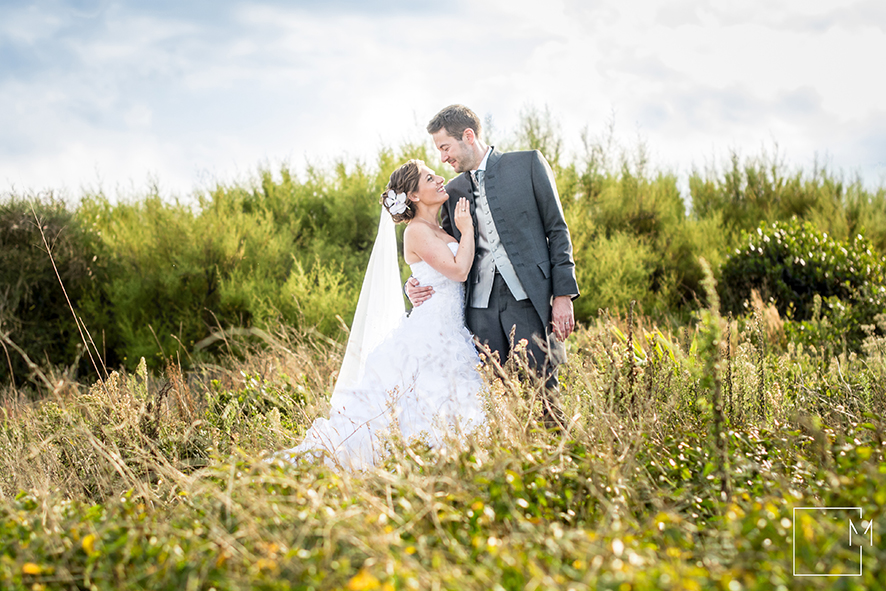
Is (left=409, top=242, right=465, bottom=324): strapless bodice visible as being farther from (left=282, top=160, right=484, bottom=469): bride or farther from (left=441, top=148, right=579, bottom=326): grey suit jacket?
(left=441, top=148, right=579, bottom=326): grey suit jacket

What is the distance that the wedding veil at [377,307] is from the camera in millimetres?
4168

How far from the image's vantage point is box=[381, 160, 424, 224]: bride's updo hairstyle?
3.86 metres

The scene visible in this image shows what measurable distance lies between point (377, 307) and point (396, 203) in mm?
791

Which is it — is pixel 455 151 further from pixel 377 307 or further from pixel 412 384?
pixel 412 384

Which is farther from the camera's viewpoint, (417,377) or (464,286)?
(464,286)

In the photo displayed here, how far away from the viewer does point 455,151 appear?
3699mm

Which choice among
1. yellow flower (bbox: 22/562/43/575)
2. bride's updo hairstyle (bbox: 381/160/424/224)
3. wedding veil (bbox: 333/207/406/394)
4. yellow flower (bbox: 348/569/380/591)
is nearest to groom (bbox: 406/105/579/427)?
bride's updo hairstyle (bbox: 381/160/424/224)

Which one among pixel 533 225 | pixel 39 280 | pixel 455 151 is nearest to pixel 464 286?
pixel 533 225

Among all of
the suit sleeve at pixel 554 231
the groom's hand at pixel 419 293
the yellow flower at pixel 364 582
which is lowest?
the yellow flower at pixel 364 582

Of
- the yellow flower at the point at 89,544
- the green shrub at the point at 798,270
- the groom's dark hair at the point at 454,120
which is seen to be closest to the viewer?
the yellow flower at the point at 89,544

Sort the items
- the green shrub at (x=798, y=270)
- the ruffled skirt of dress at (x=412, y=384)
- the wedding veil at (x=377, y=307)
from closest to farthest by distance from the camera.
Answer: the ruffled skirt of dress at (x=412, y=384) → the wedding veil at (x=377, y=307) → the green shrub at (x=798, y=270)

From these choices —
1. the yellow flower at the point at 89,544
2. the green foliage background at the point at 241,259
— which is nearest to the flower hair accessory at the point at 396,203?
the yellow flower at the point at 89,544

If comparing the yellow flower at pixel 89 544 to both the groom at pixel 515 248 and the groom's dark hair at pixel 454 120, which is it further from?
the groom's dark hair at pixel 454 120

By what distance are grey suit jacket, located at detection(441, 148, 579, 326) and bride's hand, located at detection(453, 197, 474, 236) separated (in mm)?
157
